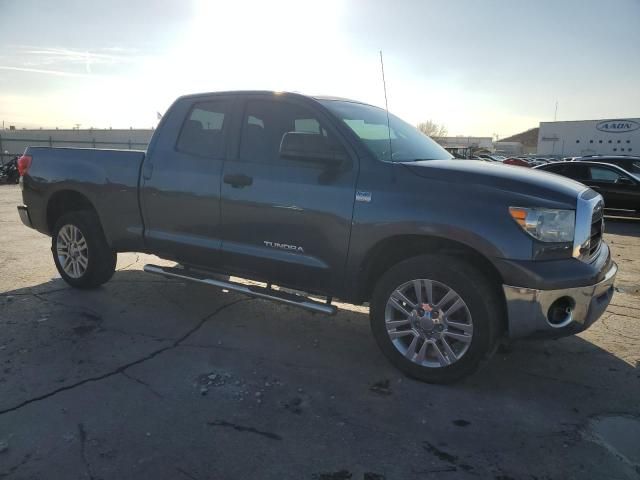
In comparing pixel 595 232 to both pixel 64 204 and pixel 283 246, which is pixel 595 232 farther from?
pixel 64 204

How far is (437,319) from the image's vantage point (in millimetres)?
3414

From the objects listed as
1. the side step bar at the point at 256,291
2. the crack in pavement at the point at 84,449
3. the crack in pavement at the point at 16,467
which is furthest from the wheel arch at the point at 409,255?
the crack in pavement at the point at 16,467

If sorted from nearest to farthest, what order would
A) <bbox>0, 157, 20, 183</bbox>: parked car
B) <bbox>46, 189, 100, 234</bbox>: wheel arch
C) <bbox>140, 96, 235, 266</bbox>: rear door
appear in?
1. <bbox>140, 96, 235, 266</bbox>: rear door
2. <bbox>46, 189, 100, 234</bbox>: wheel arch
3. <bbox>0, 157, 20, 183</bbox>: parked car

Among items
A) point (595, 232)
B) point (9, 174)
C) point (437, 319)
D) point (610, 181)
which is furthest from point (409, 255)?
point (9, 174)

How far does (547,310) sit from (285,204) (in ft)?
6.48

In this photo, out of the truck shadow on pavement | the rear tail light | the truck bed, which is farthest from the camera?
the rear tail light

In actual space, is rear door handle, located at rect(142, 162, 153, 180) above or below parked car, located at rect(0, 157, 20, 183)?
above

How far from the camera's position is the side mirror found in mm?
3625

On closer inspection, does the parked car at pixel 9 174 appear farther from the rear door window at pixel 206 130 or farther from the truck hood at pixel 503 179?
the truck hood at pixel 503 179

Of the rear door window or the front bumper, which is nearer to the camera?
the front bumper

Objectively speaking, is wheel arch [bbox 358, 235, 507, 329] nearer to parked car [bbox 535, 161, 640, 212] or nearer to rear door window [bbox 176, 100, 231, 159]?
rear door window [bbox 176, 100, 231, 159]

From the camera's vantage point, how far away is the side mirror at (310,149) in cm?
362

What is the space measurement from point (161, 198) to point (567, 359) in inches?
146

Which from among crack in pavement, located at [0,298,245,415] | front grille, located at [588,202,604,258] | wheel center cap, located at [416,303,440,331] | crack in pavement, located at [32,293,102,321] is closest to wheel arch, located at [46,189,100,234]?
crack in pavement, located at [32,293,102,321]
